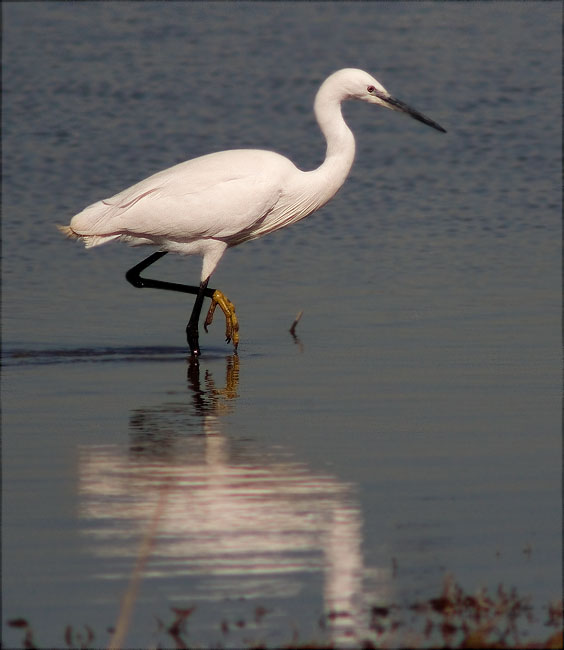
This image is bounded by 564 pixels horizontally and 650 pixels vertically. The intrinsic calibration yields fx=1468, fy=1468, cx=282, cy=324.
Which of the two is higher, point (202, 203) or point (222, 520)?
point (202, 203)

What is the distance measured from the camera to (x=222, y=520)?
19.8ft

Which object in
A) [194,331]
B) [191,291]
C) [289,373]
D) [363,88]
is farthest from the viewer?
[191,291]

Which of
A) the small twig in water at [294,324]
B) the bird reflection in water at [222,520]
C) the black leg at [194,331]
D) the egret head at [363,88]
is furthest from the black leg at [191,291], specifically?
the bird reflection in water at [222,520]

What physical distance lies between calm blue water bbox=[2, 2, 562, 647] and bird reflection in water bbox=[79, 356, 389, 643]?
0.05 ft

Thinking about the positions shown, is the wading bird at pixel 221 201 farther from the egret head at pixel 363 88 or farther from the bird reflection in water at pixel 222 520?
the bird reflection in water at pixel 222 520

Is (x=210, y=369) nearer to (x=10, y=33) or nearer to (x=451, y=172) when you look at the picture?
(x=451, y=172)

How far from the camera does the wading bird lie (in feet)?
33.5

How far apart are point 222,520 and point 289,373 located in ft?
10.6

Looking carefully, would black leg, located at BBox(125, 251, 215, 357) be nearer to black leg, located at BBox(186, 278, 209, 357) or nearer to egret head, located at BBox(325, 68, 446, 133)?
black leg, located at BBox(186, 278, 209, 357)

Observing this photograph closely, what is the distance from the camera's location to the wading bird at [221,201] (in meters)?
10.2

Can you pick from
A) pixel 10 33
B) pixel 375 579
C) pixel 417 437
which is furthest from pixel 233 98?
pixel 375 579

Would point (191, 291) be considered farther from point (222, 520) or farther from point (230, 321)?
point (222, 520)

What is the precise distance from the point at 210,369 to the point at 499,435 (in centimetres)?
273

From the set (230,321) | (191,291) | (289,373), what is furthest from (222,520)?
(191,291)
